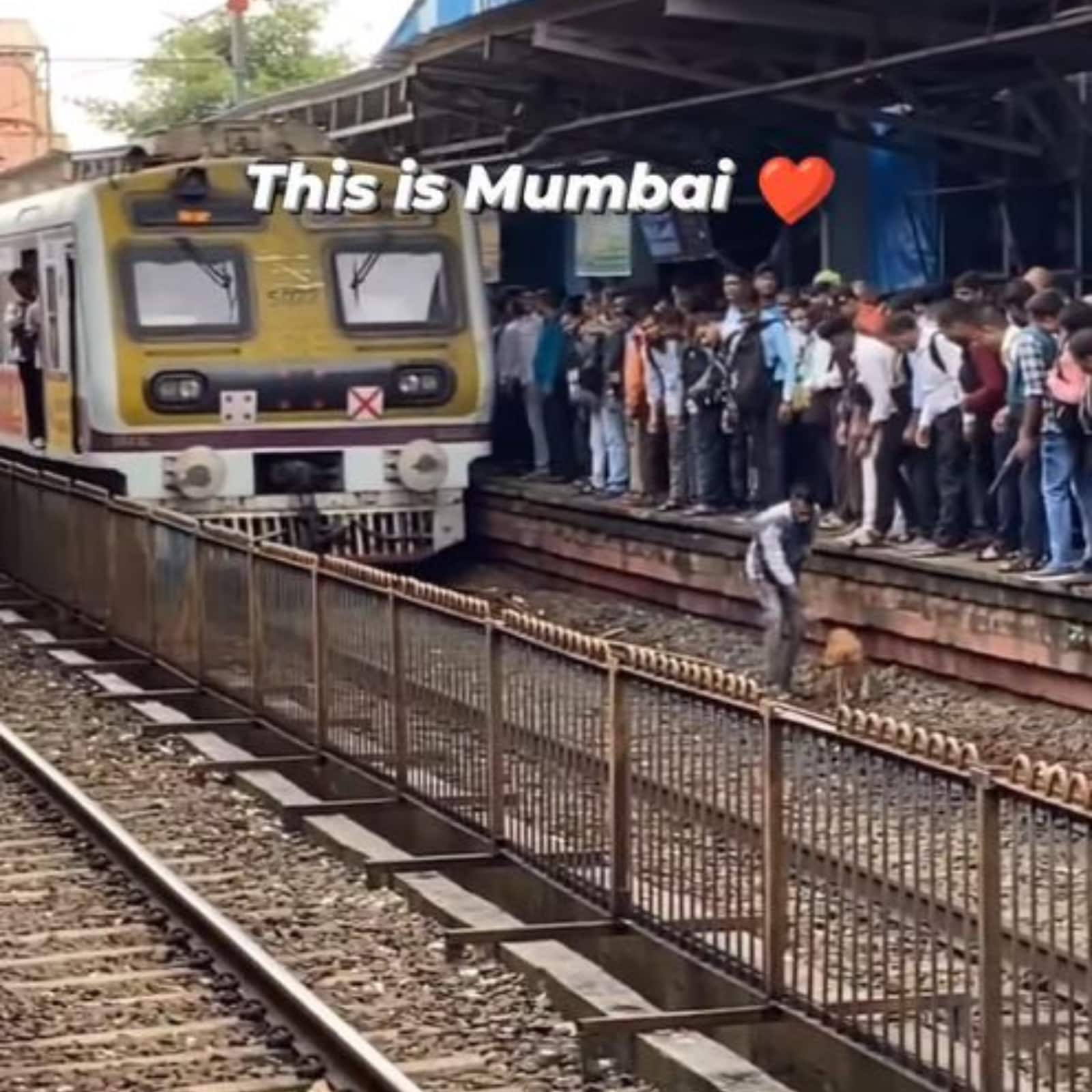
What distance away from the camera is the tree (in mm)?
61219

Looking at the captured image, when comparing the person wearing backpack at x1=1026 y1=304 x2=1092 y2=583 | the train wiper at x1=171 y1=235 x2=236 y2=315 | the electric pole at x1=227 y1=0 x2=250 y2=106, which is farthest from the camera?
the electric pole at x1=227 y1=0 x2=250 y2=106

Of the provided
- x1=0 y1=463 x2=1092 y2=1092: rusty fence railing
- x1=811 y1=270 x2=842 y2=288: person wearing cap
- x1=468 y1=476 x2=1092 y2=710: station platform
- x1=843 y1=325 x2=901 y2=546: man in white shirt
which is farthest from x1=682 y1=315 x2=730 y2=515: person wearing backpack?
x1=0 y1=463 x2=1092 y2=1092: rusty fence railing

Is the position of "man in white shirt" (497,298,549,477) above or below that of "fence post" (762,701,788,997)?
above

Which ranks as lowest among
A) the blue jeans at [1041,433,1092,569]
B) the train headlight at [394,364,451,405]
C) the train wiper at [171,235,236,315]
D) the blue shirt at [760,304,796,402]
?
the blue jeans at [1041,433,1092,569]

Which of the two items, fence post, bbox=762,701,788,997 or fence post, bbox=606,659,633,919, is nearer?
fence post, bbox=762,701,788,997

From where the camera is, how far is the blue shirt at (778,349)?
17719mm

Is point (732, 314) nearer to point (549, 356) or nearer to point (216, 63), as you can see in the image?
point (549, 356)

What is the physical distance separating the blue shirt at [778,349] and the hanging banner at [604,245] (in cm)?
742

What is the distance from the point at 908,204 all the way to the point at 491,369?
321 cm

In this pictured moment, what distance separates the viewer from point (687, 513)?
1928 centimetres

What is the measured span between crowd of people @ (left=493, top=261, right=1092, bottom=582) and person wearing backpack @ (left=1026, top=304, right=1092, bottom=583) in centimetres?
1

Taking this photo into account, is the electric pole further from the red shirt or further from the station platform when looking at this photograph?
the red shirt

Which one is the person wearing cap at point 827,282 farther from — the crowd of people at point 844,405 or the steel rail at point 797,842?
the steel rail at point 797,842

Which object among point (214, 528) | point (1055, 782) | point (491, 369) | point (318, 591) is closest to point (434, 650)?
point (318, 591)
